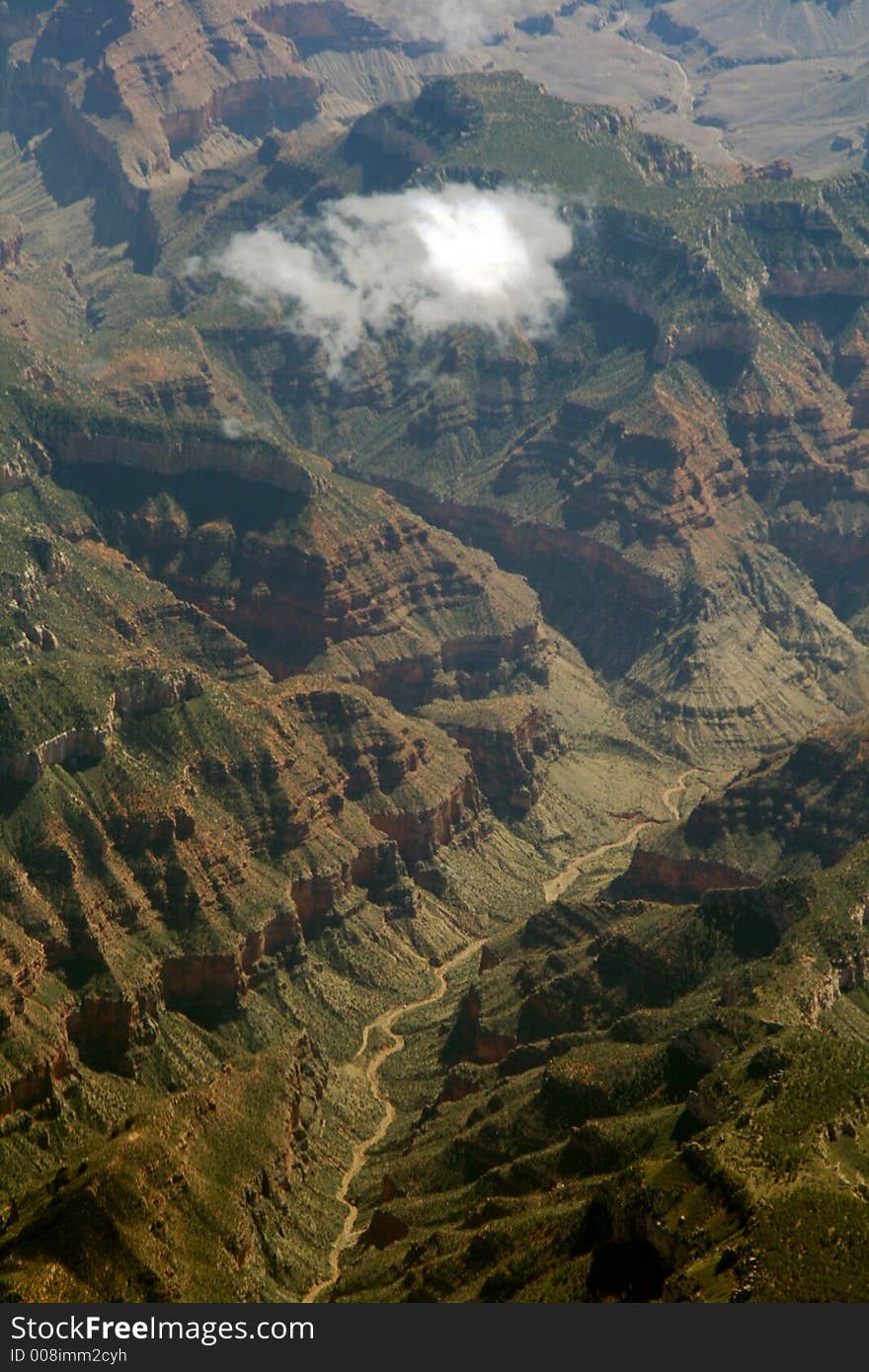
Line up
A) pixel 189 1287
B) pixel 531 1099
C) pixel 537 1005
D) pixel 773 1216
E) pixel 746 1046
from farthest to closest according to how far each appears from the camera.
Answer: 1. pixel 537 1005
2. pixel 531 1099
3. pixel 746 1046
4. pixel 189 1287
5. pixel 773 1216

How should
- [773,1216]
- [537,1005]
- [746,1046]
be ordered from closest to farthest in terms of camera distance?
[773,1216], [746,1046], [537,1005]

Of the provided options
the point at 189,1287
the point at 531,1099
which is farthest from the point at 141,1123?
→ the point at 531,1099

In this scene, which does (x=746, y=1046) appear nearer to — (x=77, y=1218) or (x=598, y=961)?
(x=598, y=961)

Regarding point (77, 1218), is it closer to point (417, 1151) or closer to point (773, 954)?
point (417, 1151)

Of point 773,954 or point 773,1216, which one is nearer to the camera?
point 773,1216

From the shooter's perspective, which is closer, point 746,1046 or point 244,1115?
point 746,1046

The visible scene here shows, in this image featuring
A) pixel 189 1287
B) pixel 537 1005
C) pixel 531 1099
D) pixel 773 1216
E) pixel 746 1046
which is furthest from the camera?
pixel 537 1005

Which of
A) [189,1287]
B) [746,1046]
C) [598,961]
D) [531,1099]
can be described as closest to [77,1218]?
[189,1287]

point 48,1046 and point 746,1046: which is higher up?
point 48,1046

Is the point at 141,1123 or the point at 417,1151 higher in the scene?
the point at 141,1123
